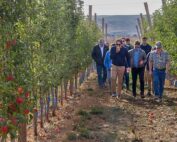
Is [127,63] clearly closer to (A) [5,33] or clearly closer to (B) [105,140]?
(B) [105,140]

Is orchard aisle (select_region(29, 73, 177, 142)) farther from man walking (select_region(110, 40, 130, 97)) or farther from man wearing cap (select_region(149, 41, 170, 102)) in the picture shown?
man walking (select_region(110, 40, 130, 97))

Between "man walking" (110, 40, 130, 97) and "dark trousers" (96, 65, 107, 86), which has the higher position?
"man walking" (110, 40, 130, 97)

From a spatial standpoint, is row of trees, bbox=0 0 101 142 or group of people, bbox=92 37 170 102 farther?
A: group of people, bbox=92 37 170 102

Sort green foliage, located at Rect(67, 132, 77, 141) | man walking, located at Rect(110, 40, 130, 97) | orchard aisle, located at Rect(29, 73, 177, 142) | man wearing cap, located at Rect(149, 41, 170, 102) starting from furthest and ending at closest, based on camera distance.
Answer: man walking, located at Rect(110, 40, 130, 97) < man wearing cap, located at Rect(149, 41, 170, 102) < orchard aisle, located at Rect(29, 73, 177, 142) < green foliage, located at Rect(67, 132, 77, 141)

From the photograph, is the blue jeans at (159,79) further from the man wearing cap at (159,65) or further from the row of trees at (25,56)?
the row of trees at (25,56)

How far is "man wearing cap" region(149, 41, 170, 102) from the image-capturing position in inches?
594

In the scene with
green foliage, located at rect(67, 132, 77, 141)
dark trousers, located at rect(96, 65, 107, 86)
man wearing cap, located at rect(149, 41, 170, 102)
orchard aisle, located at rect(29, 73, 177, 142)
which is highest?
man wearing cap, located at rect(149, 41, 170, 102)

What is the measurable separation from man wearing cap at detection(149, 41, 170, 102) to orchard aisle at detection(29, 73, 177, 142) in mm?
558

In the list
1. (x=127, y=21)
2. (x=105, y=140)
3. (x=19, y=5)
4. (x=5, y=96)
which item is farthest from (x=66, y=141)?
(x=127, y=21)

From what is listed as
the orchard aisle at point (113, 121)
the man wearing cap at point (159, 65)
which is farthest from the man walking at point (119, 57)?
the orchard aisle at point (113, 121)

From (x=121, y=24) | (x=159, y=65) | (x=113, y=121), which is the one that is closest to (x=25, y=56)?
(x=113, y=121)

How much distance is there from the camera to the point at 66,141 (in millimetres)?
9930

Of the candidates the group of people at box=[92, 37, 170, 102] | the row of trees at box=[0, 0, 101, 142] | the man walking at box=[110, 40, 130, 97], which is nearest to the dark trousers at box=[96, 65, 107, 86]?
the group of people at box=[92, 37, 170, 102]

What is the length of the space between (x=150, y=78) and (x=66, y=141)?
24.2ft
